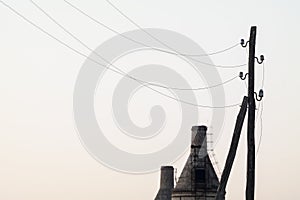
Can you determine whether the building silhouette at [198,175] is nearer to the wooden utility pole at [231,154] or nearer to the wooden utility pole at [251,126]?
the wooden utility pole at [231,154]

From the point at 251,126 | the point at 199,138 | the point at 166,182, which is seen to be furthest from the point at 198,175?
the point at 251,126

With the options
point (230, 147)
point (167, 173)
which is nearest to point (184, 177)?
point (167, 173)

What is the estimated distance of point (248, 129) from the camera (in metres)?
22.7

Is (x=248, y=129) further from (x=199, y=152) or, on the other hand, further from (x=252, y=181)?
(x=199, y=152)

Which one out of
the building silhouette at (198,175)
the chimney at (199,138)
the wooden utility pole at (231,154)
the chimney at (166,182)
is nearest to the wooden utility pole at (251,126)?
the wooden utility pole at (231,154)

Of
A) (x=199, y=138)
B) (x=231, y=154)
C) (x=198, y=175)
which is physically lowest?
(x=231, y=154)

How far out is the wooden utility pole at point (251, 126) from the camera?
2208 cm

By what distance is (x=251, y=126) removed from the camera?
22656 millimetres

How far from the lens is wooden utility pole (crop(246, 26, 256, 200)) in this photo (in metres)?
22.1

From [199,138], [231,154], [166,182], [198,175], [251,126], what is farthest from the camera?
[166,182]

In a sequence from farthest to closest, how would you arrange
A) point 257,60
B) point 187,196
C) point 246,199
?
1. point 187,196
2. point 257,60
3. point 246,199

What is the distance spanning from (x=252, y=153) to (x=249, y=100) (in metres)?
1.57

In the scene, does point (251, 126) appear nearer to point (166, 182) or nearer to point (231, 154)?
point (231, 154)

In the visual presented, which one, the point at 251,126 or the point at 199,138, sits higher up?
the point at 199,138
